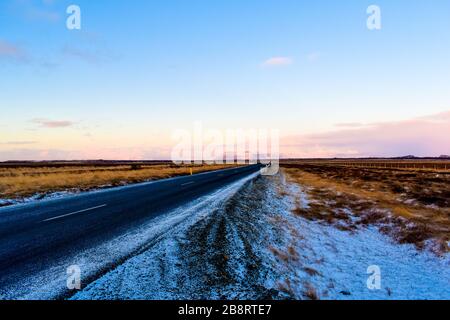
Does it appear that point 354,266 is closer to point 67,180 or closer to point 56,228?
point 56,228

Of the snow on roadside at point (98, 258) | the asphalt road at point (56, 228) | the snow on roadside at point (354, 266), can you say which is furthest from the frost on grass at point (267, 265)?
the asphalt road at point (56, 228)

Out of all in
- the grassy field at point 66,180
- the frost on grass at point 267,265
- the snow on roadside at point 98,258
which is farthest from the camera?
the grassy field at point 66,180

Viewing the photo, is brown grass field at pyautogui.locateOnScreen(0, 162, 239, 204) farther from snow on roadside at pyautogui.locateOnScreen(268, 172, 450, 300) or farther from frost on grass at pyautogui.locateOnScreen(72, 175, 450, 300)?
snow on roadside at pyautogui.locateOnScreen(268, 172, 450, 300)

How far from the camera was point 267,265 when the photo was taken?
21.6ft

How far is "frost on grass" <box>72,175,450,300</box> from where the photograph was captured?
503cm

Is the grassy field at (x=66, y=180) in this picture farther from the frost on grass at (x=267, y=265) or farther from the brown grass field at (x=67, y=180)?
the frost on grass at (x=267, y=265)

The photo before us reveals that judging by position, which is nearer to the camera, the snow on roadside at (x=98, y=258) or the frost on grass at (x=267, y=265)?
the snow on roadside at (x=98, y=258)

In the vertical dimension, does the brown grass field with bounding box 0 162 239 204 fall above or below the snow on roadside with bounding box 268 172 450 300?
above

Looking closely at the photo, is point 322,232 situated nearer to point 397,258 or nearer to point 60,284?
point 397,258

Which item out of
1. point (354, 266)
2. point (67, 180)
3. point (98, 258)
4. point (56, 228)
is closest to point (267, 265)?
point (354, 266)

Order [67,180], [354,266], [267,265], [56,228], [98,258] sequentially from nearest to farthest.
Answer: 1. [98,258]
2. [267,265]
3. [354,266]
4. [56,228]
5. [67,180]

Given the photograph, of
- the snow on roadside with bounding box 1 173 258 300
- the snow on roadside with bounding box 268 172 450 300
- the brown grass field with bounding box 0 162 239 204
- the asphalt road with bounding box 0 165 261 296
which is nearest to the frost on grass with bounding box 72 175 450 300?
the snow on roadside with bounding box 268 172 450 300

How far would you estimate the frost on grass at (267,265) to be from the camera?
5.03 metres

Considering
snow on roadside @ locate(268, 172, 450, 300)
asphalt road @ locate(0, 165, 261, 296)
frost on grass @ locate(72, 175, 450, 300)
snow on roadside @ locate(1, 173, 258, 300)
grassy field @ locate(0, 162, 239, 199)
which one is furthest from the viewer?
grassy field @ locate(0, 162, 239, 199)
